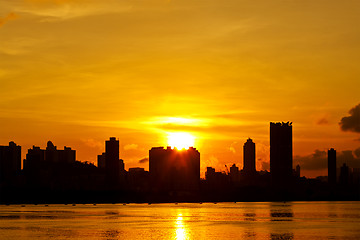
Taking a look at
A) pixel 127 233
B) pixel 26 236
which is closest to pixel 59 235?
pixel 26 236

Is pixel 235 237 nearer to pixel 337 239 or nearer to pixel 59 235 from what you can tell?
pixel 337 239

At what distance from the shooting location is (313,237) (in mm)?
141375

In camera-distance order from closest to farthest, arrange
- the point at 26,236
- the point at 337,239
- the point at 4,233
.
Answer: the point at 337,239 < the point at 26,236 < the point at 4,233

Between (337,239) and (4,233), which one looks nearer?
(337,239)

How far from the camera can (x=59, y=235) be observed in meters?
151

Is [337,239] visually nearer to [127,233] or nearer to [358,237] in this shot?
[358,237]

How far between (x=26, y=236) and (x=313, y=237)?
65.3m

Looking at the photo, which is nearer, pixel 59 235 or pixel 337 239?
pixel 337 239

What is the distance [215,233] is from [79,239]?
116 ft

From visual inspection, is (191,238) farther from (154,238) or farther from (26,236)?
(26,236)

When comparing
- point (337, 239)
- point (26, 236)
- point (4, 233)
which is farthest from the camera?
point (4, 233)

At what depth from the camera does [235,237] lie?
469 feet

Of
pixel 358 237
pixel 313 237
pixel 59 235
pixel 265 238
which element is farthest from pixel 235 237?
pixel 59 235

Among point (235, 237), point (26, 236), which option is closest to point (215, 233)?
point (235, 237)
